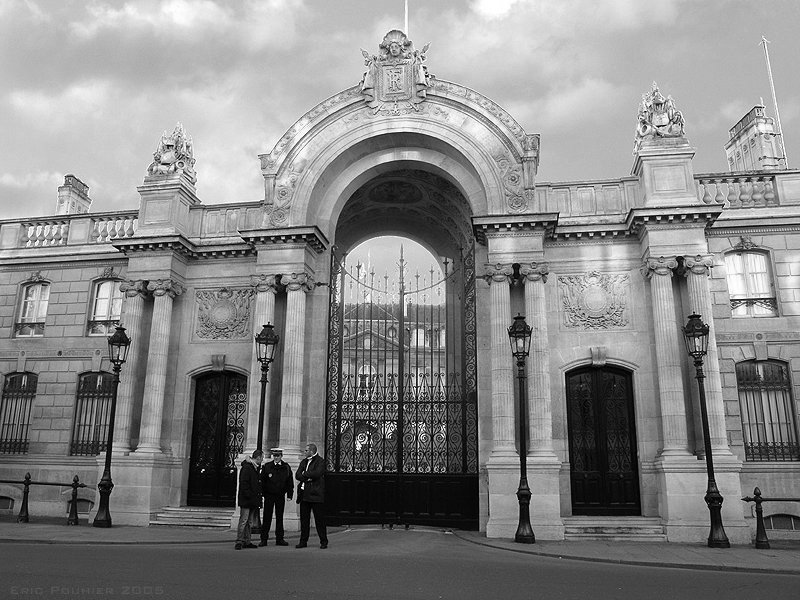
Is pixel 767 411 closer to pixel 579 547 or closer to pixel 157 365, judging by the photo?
pixel 579 547

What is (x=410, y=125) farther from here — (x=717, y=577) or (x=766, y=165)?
(x=717, y=577)

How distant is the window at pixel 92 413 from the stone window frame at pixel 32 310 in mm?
2916

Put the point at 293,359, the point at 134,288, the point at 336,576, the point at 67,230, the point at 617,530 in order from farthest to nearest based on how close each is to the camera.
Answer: the point at 67,230 < the point at 134,288 < the point at 293,359 < the point at 617,530 < the point at 336,576

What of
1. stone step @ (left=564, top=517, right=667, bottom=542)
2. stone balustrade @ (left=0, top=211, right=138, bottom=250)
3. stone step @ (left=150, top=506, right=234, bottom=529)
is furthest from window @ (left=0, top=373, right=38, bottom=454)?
stone step @ (left=564, top=517, right=667, bottom=542)

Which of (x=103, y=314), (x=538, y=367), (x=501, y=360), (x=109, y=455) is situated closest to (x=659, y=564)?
(x=538, y=367)

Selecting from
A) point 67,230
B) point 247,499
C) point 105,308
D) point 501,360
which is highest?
point 67,230

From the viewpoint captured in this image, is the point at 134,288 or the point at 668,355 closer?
the point at 668,355

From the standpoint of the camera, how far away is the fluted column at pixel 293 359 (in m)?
20.0

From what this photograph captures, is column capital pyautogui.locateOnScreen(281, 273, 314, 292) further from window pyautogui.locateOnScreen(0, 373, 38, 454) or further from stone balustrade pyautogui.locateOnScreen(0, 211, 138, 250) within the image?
window pyautogui.locateOnScreen(0, 373, 38, 454)

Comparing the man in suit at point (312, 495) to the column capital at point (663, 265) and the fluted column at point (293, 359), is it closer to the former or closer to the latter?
the fluted column at point (293, 359)

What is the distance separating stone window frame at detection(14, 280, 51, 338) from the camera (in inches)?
977

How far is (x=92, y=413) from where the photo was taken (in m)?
23.3

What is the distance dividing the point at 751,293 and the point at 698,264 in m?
2.58

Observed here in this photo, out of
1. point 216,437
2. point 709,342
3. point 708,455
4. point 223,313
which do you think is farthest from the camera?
point 223,313
